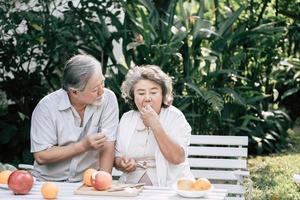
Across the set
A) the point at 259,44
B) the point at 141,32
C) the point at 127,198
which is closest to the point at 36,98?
the point at 141,32

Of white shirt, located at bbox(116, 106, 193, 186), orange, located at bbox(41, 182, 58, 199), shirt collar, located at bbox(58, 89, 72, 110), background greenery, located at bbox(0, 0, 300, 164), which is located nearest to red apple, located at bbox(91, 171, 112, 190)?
orange, located at bbox(41, 182, 58, 199)

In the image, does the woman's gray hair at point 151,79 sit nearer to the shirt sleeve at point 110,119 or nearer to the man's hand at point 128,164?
the shirt sleeve at point 110,119

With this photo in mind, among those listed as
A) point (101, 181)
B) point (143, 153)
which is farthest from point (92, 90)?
point (101, 181)

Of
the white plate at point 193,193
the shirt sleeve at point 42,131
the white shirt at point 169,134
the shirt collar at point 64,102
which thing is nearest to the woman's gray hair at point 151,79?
the white shirt at point 169,134

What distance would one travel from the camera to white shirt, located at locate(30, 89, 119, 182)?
4578mm

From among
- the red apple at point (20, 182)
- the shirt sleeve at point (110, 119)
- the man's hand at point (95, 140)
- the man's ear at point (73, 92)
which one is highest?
the man's ear at point (73, 92)

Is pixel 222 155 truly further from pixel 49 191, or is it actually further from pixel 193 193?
pixel 49 191

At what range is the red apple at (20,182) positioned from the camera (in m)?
3.72

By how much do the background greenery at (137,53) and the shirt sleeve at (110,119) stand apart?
2.41 meters

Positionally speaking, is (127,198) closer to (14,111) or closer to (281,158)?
(14,111)

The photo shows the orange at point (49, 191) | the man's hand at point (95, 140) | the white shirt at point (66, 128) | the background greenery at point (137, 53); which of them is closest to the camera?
the orange at point (49, 191)

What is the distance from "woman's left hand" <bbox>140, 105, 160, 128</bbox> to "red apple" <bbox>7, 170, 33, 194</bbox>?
87cm

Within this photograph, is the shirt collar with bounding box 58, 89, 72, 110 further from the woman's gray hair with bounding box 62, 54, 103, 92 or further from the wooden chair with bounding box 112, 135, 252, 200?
the wooden chair with bounding box 112, 135, 252, 200

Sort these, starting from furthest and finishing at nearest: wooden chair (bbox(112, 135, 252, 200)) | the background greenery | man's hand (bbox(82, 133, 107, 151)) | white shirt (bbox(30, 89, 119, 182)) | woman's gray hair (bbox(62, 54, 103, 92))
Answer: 1. the background greenery
2. wooden chair (bbox(112, 135, 252, 200))
3. white shirt (bbox(30, 89, 119, 182))
4. woman's gray hair (bbox(62, 54, 103, 92))
5. man's hand (bbox(82, 133, 107, 151))
